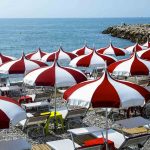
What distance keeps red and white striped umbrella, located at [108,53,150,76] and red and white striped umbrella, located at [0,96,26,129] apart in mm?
5272

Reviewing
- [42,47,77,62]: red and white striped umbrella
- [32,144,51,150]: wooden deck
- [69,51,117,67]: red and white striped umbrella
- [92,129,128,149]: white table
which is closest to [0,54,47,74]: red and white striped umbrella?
[69,51,117,67]: red and white striped umbrella

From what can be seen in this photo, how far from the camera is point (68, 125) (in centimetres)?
1105

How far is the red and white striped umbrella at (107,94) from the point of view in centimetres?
766

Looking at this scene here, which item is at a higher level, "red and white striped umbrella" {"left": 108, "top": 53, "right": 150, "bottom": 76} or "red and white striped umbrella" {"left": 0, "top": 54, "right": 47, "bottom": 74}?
"red and white striped umbrella" {"left": 108, "top": 53, "right": 150, "bottom": 76}

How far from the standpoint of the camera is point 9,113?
277 inches

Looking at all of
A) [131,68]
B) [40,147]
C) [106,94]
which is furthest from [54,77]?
[131,68]

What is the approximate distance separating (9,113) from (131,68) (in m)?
5.88

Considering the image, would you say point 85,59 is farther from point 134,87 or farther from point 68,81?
point 134,87

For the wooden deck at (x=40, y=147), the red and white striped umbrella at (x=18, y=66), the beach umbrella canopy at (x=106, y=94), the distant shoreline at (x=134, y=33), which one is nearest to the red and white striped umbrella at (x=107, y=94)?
the beach umbrella canopy at (x=106, y=94)

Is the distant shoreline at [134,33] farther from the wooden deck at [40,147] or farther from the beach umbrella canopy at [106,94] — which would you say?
the beach umbrella canopy at [106,94]

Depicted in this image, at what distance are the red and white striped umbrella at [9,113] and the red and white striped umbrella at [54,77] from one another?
265cm

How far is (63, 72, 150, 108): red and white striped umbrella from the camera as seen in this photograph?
301 inches

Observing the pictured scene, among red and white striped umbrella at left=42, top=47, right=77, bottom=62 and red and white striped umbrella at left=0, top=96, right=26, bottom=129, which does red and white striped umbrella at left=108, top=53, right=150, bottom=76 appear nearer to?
red and white striped umbrella at left=0, top=96, right=26, bottom=129

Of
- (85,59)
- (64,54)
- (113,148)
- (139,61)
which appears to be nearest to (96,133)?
(113,148)
